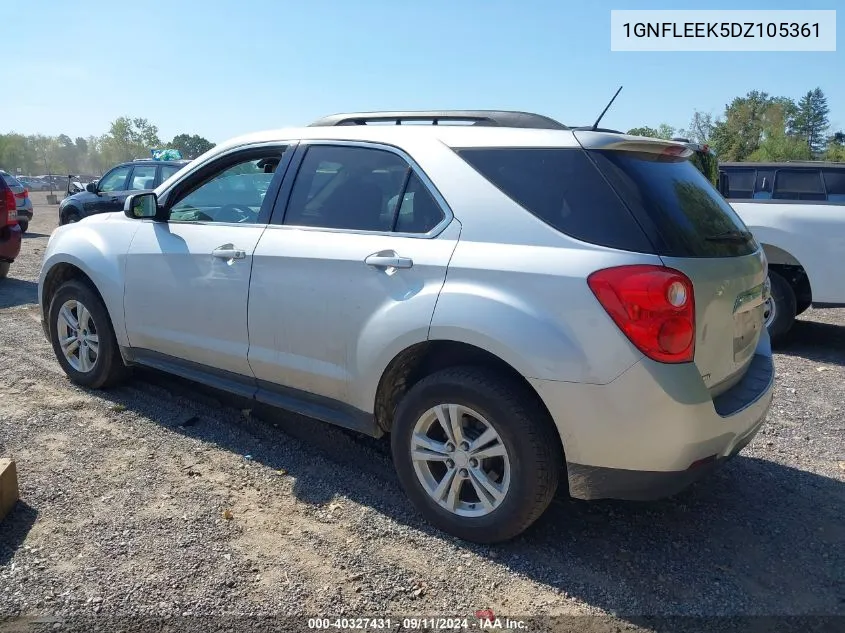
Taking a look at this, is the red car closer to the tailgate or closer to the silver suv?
the silver suv

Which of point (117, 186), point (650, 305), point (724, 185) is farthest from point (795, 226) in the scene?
point (117, 186)

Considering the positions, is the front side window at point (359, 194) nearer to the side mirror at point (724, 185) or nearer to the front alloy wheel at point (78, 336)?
the front alloy wheel at point (78, 336)

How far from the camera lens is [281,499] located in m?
3.61

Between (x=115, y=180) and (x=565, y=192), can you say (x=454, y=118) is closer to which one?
(x=565, y=192)

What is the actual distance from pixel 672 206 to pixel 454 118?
1.24m

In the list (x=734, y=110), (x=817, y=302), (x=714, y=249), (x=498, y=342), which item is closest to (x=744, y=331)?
(x=714, y=249)

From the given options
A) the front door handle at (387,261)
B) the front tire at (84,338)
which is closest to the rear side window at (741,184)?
the front door handle at (387,261)

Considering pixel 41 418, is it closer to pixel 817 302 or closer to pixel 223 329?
pixel 223 329

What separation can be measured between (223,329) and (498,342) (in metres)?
1.81

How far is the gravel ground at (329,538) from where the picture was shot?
2.80m

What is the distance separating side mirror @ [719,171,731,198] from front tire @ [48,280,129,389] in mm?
Answer: 5923

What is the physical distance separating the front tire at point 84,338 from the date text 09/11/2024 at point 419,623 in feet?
9.48

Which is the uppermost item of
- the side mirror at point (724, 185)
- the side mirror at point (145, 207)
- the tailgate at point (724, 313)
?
the side mirror at point (145, 207)

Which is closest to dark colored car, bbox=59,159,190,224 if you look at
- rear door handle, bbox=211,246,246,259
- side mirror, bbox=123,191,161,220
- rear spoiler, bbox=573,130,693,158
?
side mirror, bbox=123,191,161,220
